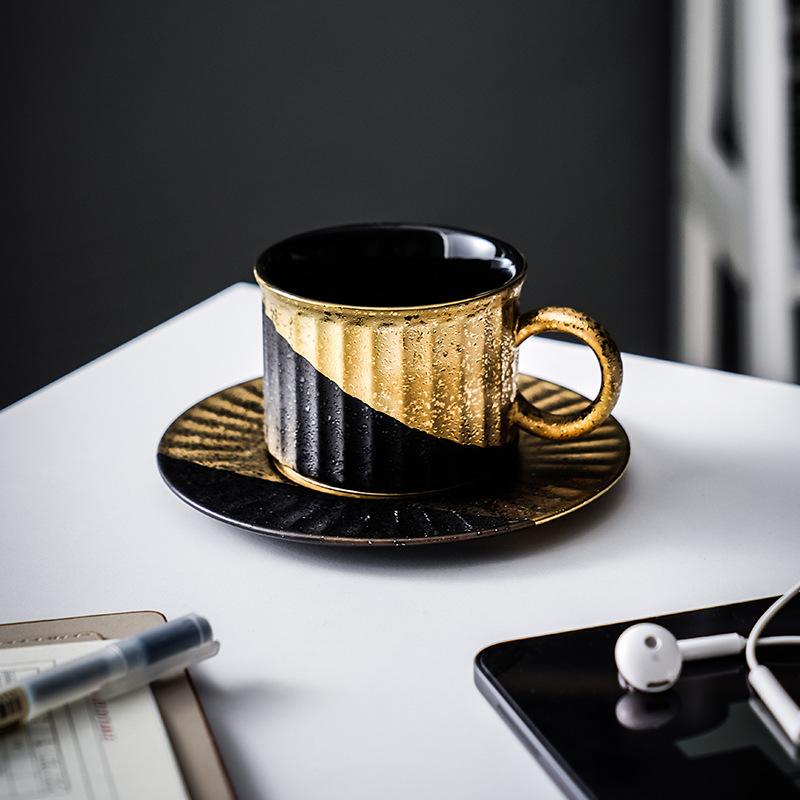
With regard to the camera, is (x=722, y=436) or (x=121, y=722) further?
(x=722, y=436)

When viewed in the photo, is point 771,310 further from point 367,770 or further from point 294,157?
point 367,770

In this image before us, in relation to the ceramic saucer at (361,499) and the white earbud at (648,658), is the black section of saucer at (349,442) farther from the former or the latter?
the white earbud at (648,658)

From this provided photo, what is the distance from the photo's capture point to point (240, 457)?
59 centimetres

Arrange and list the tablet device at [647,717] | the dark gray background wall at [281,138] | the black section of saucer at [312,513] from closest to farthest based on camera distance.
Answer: the tablet device at [647,717]
the black section of saucer at [312,513]
the dark gray background wall at [281,138]

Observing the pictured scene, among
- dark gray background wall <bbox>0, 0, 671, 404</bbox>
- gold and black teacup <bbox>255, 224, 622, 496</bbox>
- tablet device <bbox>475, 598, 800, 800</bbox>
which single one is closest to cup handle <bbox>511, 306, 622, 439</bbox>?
gold and black teacup <bbox>255, 224, 622, 496</bbox>

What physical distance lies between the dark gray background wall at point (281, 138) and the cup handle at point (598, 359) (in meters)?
1.00

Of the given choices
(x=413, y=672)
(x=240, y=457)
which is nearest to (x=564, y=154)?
(x=240, y=457)

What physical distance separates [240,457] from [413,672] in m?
0.19

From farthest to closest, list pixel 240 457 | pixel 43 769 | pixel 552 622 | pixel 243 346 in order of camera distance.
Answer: pixel 243 346, pixel 240 457, pixel 552 622, pixel 43 769

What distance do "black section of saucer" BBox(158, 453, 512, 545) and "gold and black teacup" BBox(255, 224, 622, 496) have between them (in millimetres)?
14

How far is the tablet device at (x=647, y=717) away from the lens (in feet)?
1.20

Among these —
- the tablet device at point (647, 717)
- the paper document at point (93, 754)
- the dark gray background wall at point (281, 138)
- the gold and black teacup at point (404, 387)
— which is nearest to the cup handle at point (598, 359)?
the gold and black teacup at point (404, 387)

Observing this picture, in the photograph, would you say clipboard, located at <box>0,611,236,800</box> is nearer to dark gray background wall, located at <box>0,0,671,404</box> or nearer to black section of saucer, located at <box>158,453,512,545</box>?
black section of saucer, located at <box>158,453,512,545</box>

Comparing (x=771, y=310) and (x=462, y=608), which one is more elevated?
(x=462, y=608)
